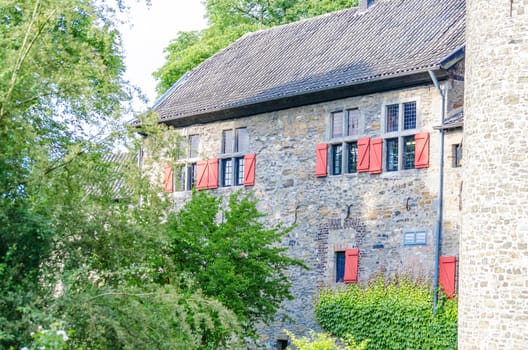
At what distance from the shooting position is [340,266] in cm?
2750

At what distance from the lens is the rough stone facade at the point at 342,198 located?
25750 mm

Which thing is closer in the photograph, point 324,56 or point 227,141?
point 324,56

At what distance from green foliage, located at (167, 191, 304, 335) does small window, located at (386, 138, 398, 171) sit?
335cm

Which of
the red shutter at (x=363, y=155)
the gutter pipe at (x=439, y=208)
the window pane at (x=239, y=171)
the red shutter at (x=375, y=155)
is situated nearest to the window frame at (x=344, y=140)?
the red shutter at (x=363, y=155)

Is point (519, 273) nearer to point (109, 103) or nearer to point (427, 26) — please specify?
point (109, 103)

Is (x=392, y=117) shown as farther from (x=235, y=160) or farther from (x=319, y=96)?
(x=235, y=160)

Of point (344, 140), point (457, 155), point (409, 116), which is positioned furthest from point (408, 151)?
point (344, 140)

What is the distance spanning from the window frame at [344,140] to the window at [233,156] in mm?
3084

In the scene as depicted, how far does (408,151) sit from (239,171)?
583cm

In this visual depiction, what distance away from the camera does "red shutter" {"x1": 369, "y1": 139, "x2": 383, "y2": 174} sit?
88.4 ft

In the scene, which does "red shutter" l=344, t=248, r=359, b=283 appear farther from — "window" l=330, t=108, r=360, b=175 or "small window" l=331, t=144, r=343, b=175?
"small window" l=331, t=144, r=343, b=175

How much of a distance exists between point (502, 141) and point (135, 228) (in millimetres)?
6965

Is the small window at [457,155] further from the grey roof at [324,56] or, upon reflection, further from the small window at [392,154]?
the grey roof at [324,56]

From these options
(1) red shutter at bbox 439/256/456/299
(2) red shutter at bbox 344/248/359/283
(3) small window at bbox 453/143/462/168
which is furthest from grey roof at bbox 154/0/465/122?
(1) red shutter at bbox 439/256/456/299
